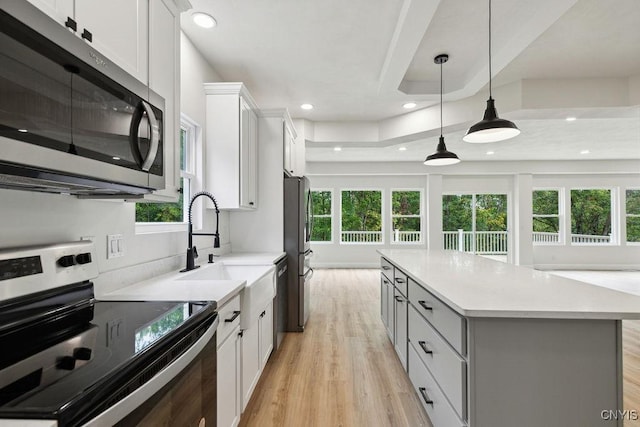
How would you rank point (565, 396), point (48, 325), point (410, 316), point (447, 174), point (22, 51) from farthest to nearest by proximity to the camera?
point (447, 174)
point (410, 316)
point (565, 396)
point (48, 325)
point (22, 51)

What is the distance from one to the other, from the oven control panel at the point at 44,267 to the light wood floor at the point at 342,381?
139 centimetres

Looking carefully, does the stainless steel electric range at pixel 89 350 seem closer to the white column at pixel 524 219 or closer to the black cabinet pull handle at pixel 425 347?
the black cabinet pull handle at pixel 425 347

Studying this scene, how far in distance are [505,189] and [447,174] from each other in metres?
1.63

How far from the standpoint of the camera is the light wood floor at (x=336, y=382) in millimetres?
1964

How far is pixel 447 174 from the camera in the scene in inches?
302

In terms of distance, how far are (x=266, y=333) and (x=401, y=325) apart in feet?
3.71

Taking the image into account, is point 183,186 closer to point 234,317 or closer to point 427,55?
point 234,317

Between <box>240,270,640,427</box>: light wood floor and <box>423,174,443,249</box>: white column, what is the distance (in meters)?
4.10

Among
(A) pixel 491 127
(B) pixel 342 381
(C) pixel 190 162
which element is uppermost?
(A) pixel 491 127

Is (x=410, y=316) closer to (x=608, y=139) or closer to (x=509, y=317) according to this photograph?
(x=509, y=317)

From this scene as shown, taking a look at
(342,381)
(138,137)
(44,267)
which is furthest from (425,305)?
(44,267)

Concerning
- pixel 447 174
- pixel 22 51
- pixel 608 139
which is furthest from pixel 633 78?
pixel 22 51

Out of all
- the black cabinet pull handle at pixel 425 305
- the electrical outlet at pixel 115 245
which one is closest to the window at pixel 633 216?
the black cabinet pull handle at pixel 425 305

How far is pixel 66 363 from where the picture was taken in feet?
2.51
